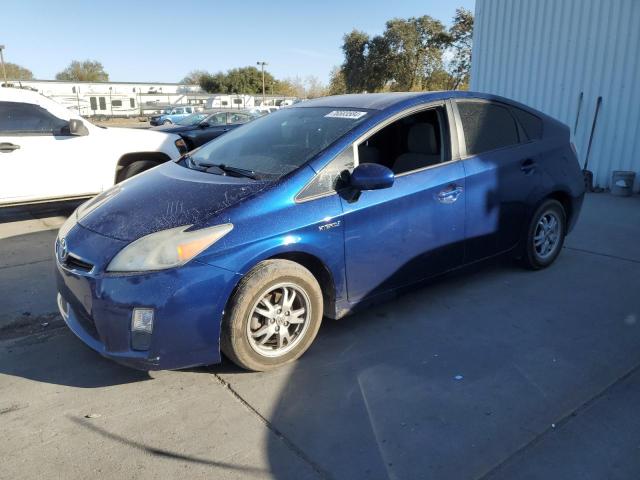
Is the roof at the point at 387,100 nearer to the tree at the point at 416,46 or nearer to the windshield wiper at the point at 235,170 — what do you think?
the windshield wiper at the point at 235,170

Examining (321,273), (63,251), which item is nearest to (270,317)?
(321,273)

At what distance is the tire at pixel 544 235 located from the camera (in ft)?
14.9

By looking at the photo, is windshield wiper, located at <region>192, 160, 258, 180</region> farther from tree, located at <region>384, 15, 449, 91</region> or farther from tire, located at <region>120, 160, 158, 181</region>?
tree, located at <region>384, 15, 449, 91</region>

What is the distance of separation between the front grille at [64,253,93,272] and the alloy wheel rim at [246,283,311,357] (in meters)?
0.95

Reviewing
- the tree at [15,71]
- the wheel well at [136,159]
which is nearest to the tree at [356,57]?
the wheel well at [136,159]

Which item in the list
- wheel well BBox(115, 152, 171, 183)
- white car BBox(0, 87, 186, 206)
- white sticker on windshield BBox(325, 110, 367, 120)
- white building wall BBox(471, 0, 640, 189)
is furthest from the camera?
white building wall BBox(471, 0, 640, 189)

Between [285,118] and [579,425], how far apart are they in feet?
9.74

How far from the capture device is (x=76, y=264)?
116 inches

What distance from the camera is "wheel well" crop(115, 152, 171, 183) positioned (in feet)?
22.8

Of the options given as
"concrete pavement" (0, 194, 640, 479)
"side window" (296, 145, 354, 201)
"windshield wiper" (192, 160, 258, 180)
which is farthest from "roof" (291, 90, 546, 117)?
"concrete pavement" (0, 194, 640, 479)

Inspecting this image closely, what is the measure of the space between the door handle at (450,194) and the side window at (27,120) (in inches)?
204

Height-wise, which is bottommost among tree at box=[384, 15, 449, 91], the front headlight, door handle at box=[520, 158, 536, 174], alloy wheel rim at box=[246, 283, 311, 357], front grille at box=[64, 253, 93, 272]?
alloy wheel rim at box=[246, 283, 311, 357]

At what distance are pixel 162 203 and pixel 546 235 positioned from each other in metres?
3.51

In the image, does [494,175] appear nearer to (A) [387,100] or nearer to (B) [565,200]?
(A) [387,100]
